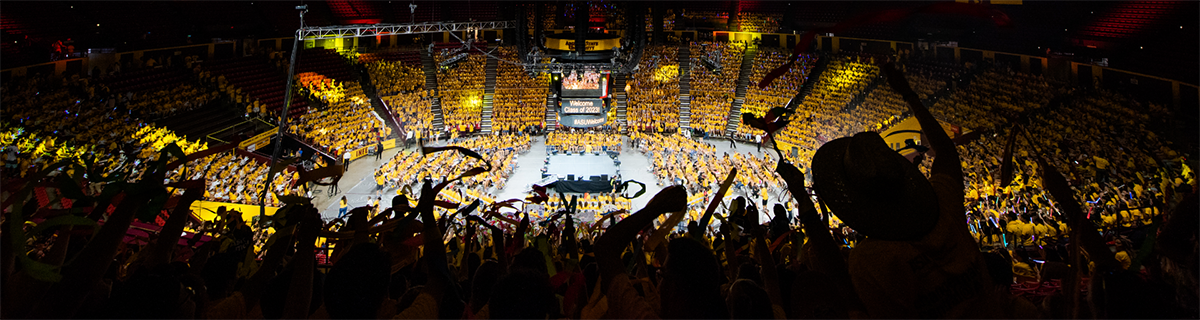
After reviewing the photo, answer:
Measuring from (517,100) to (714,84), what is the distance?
412 inches

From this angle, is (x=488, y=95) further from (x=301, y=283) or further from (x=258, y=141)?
(x=301, y=283)

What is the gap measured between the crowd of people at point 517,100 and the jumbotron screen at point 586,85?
2.63 metres

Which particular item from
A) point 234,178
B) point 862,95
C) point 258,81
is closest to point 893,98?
point 862,95

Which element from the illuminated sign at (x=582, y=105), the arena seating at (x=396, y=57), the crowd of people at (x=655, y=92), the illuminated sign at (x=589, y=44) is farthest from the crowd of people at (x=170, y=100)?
the crowd of people at (x=655, y=92)

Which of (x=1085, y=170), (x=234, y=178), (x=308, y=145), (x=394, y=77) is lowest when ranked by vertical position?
(x=234, y=178)

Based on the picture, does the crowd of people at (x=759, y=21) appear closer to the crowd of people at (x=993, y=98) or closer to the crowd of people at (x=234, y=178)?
the crowd of people at (x=993, y=98)

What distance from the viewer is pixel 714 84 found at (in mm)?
28297

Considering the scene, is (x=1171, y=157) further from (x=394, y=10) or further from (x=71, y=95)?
(x=394, y=10)

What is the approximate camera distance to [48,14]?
1970cm

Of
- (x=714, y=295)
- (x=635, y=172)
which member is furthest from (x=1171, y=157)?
(x=714, y=295)

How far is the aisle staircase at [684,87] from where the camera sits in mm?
26839

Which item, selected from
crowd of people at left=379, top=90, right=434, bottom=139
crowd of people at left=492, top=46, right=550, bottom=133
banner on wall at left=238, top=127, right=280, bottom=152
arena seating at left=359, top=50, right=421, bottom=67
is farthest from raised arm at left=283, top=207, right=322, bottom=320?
arena seating at left=359, top=50, right=421, bottom=67

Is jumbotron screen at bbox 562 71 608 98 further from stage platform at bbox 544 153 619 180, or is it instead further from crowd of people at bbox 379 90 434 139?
crowd of people at bbox 379 90 434 139

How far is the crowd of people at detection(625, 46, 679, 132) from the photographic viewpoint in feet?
86.7
